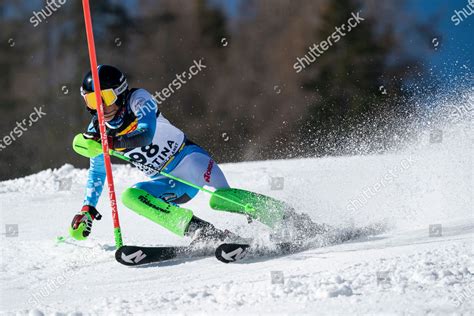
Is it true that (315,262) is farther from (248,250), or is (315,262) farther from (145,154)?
(145,154)

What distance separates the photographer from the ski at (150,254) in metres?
4.29

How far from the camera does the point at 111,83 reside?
182 inches

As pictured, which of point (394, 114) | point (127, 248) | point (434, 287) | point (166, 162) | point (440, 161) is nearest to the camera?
point (434, 287)

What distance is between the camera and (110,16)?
2475 cm

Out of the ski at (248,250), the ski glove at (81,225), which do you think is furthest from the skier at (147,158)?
the ski at (248,250)

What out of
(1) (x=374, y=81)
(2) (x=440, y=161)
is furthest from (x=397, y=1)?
(2) (x=440, y=161)

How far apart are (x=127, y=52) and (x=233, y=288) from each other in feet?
75.0

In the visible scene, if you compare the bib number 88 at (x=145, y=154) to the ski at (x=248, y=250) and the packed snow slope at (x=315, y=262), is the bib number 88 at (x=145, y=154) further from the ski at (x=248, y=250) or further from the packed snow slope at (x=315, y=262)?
the ski at (x=248, y=250)

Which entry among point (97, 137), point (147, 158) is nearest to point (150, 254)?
point (147, 158)

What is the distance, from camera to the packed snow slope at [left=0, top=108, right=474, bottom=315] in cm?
309

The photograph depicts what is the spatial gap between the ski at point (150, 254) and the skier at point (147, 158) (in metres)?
0.13

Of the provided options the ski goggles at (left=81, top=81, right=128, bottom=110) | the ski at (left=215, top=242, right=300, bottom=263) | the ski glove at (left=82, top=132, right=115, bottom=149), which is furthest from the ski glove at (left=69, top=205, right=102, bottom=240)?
the ski at (left=215, top=242, right=300, bottom=263)

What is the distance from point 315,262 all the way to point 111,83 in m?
1.95

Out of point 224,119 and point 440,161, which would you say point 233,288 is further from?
point 224,119
